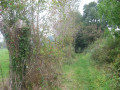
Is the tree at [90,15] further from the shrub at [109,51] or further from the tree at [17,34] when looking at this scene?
the tree at [17,34]

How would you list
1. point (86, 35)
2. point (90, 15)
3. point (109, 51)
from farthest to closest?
point (90, 15) < point (86, 35) < point (109, 51)

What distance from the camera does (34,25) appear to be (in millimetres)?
4977

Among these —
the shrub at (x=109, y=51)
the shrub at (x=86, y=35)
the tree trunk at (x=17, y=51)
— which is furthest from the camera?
the shrub at (x=86, y=35)

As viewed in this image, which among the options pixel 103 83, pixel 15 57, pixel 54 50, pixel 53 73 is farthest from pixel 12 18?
pixel 103 83

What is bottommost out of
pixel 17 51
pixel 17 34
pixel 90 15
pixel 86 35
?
pixel 17 51

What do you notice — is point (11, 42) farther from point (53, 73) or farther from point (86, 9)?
point (86, 9)

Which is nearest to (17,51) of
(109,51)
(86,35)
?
(109,51)

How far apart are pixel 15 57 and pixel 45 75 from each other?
1.72 m

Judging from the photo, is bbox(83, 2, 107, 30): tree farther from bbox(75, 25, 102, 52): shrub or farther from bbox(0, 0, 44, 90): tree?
bbox(0, 0, 44, 90): tree

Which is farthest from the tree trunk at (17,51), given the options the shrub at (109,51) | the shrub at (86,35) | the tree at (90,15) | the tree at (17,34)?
the tree at (90,15)

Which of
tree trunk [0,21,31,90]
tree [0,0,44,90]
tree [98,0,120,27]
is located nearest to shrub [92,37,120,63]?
tree [98,0,120,27]

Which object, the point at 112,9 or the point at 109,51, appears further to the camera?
the point at 109,51

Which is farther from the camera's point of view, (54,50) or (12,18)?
(54,50)

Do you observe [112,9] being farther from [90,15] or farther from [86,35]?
[90,15]
